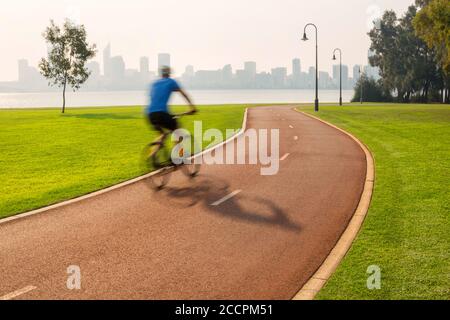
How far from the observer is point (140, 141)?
18.8 m

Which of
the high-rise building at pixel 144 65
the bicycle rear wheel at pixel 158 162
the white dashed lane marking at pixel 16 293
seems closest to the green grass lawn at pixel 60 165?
the bicycle rear wheel at pixel 158 162

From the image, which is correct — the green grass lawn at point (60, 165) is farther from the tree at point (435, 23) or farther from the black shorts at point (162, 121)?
the tree at point (435, 23)

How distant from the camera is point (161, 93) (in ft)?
30.9

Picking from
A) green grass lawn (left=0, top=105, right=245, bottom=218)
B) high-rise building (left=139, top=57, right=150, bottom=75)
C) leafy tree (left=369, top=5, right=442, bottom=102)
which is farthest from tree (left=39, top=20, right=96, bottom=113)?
high-rise building (left=139, top=57, right=150, bottom=75)

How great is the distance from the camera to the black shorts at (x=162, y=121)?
31.3 ft

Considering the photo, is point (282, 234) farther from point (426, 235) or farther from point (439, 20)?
point (439, 20)

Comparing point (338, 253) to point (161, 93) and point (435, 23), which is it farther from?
point (435, 23)

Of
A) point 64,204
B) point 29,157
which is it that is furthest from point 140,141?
point 64,204

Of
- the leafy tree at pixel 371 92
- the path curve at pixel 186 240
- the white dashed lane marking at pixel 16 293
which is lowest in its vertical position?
the white dashed lane marking at pixel 16 293

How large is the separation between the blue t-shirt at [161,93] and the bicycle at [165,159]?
565mm

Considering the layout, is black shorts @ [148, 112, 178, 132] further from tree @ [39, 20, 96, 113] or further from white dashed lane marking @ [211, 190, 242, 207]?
tree @ [39, 20, 96, 113]

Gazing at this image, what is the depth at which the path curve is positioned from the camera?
4.96 m

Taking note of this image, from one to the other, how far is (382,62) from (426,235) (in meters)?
79.1

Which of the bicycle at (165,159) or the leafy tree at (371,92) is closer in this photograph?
the bicycle at (165,159)
